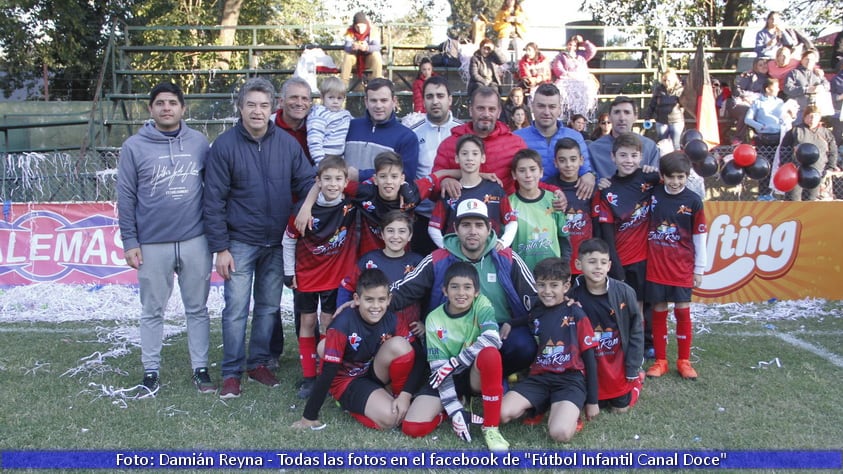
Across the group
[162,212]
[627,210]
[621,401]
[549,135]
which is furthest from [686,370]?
[162,212]

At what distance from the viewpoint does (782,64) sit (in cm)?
1147

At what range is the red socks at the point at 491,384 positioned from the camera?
3.68 metres

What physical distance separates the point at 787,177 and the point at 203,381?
297 inches

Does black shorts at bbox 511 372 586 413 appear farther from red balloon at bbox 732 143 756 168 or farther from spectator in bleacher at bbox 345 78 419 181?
red balloon at bbox 732 143 756 168

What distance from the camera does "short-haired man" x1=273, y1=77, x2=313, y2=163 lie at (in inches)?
191

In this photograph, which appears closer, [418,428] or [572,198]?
[418,428]

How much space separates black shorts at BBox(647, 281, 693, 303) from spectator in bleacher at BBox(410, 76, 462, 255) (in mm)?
1639

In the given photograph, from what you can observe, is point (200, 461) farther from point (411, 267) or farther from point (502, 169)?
point (502, 169)

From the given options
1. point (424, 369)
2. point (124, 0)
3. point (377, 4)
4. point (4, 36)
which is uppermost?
point (377, 4)

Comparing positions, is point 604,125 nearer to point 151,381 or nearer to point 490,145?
point 490,145

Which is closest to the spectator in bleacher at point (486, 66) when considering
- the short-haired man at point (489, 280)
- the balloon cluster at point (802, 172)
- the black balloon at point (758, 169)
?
the black balloon at point (758, 169)

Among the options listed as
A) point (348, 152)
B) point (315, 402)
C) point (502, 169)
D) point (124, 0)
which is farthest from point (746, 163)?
point (124, 0)

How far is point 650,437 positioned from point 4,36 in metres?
21.2

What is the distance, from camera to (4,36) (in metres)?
19.0
